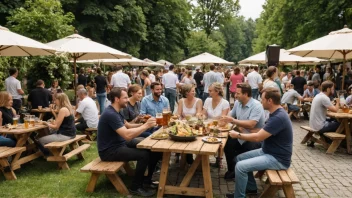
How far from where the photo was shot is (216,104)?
619 centimetres

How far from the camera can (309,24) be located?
73.7 feet

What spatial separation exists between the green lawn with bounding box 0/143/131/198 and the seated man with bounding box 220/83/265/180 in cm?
176

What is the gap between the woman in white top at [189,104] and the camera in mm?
6371

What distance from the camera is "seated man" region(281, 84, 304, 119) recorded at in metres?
11.4

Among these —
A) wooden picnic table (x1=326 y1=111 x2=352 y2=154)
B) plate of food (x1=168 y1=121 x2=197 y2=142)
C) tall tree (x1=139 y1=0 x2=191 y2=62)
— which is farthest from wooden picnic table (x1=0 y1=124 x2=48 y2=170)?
tall tree (x1=139 y1=0 x2=191 y2=62)

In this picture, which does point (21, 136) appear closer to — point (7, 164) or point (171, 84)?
point (7, 164)

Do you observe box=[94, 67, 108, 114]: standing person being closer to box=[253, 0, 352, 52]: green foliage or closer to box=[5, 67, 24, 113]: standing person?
box=[5, 67, 24, 113]: standing person

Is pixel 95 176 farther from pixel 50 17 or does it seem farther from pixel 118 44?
pixel 118 44

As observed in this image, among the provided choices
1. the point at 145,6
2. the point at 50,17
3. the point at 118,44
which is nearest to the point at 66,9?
the point at 118,44

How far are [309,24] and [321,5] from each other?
4.49ft

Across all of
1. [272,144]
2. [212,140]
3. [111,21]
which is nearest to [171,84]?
[212,140]

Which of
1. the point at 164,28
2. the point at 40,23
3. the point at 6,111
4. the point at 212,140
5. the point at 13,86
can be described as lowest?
the point at 212,140

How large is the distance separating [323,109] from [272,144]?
12.1 ft

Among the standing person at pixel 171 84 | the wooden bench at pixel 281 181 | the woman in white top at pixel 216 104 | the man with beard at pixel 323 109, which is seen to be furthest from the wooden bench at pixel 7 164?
the standing person at pixel 171 84
